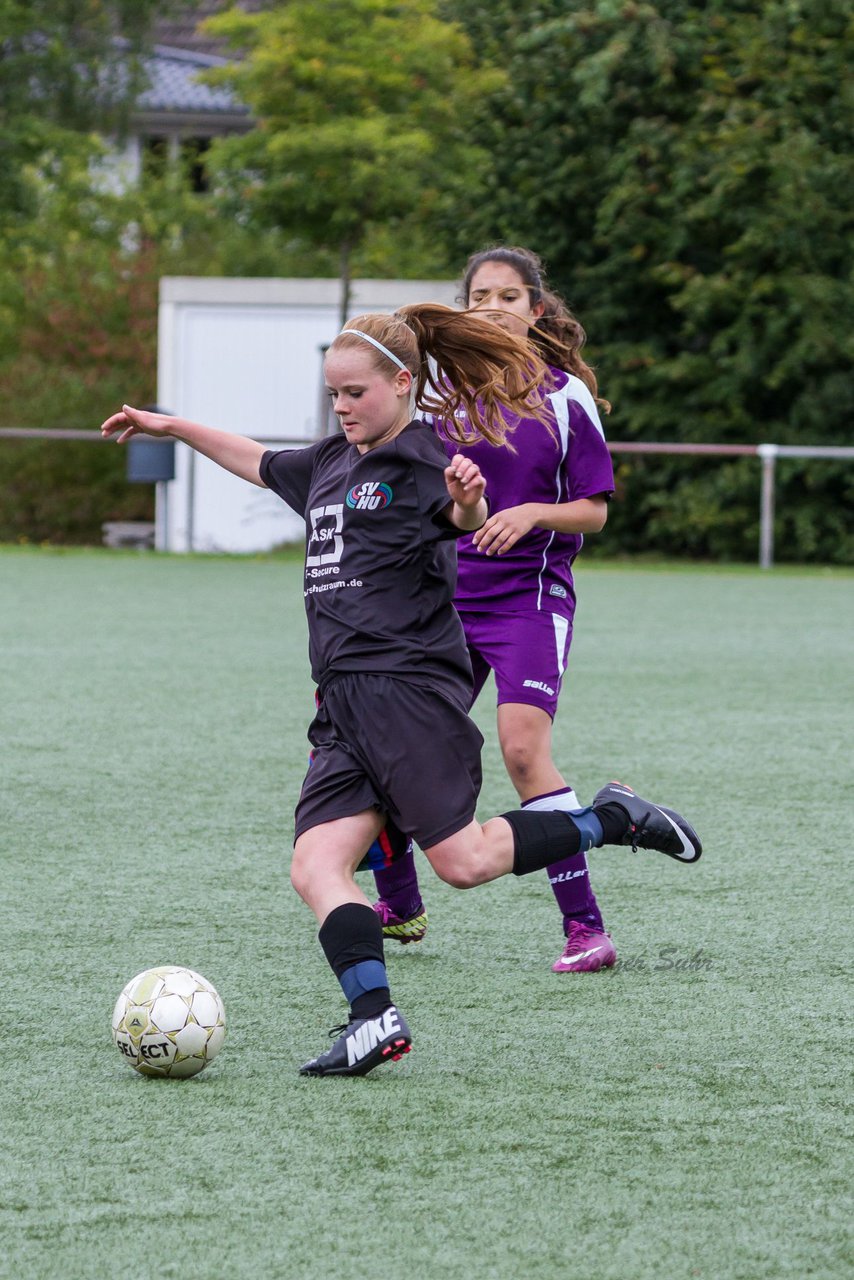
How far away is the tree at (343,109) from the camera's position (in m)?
21.5

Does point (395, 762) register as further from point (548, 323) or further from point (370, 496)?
point (548, 323)

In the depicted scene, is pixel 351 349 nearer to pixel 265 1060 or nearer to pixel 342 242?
pixel 265 1060

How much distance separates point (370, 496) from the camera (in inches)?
150

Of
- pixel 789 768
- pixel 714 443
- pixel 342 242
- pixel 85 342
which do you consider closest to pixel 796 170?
pixel 714 443

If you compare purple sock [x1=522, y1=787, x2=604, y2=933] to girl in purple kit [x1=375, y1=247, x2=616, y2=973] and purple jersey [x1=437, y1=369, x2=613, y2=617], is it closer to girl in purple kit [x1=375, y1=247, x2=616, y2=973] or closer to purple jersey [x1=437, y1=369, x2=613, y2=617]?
girl in purple kit [x1=375, y1=247, x2=616, y2=973]

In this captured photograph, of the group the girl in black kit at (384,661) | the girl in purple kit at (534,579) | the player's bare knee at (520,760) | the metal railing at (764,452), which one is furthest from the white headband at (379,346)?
the metal railing at (764,452)

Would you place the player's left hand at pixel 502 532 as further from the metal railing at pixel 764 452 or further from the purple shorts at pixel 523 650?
the metal railing at pixel 764 452

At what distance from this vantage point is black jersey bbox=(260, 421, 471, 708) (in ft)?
12.4

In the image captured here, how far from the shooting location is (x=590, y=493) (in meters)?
4.49

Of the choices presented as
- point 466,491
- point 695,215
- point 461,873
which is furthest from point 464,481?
point 695,215

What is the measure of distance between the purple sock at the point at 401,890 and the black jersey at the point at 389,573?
2.93 feet

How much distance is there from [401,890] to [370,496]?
48.6 inches

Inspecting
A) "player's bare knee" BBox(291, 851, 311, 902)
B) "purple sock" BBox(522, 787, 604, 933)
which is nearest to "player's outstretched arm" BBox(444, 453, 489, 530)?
"player's bare knee" BBox(291, 851, 311, 902)

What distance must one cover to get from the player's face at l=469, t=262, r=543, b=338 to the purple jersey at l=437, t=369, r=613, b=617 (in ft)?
0.54
